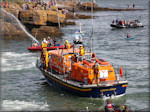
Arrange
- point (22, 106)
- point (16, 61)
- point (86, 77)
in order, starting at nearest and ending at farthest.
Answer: point (86, 77) → point (22, 106) → point (16, 61)

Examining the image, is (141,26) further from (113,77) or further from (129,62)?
(113,77)

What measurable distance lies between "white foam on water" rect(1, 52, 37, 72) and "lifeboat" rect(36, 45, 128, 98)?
10.3m

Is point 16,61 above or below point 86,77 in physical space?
below

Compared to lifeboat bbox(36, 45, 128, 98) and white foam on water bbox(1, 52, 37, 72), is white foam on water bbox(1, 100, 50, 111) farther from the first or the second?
white foam on water bbox(1, 52, 37, 72)

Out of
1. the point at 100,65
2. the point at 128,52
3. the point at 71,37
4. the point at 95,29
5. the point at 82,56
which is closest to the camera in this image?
the point at 100,65

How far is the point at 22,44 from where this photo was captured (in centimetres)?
5591

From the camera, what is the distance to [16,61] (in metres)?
43.8

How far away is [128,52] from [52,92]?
1927cm

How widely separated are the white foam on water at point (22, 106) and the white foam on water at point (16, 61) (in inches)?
431

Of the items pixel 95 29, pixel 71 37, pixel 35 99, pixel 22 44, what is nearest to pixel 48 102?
pixel 35 99

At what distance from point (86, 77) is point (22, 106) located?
5.62m

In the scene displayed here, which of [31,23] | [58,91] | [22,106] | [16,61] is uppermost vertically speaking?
[31,23]

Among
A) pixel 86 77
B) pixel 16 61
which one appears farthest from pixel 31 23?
pixel 86 77

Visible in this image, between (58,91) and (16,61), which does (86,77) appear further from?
(16,61)
